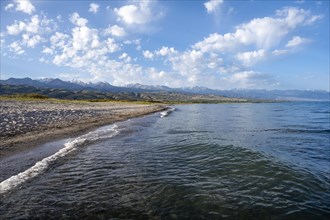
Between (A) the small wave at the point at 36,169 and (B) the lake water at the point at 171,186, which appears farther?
(A) the small wave at the point at 36,169

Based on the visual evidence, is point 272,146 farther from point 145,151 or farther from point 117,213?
point 117,213

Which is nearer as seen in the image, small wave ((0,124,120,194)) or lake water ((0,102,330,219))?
lake water ((0,102,330,219))

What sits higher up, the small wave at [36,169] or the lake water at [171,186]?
the small wave at [36,169]

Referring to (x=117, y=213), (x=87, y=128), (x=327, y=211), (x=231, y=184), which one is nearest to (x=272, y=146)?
(x=231, y=184)

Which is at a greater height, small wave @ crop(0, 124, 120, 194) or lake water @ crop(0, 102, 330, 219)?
small wave @ crop(0, 124, 120, 194)

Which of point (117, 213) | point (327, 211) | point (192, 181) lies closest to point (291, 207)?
point (327, 211)

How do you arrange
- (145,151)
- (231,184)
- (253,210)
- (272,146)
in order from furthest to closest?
(272,146), (145,151), (231,184), (253,210)

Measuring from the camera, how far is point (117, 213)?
33.1ft

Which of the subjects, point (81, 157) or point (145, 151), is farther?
point (145, 151)

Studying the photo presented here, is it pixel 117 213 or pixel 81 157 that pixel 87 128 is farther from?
pixel 117 213

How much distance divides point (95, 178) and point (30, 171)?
3.47 metres

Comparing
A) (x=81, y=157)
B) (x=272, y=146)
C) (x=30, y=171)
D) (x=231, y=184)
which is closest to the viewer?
(x=231, y=184)

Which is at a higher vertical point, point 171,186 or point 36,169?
point 36,169

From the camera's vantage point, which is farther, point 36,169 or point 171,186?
point 36,169
